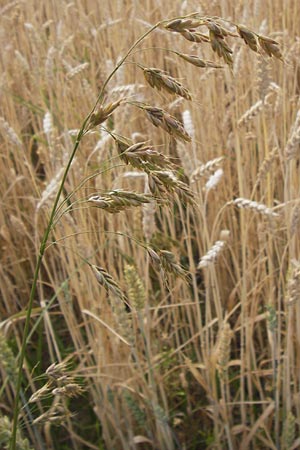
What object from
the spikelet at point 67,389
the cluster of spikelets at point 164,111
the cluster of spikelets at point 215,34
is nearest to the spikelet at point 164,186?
the cluster of spikelets at point 164,111

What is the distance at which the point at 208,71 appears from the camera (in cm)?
133

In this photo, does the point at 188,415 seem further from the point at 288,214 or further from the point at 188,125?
the point at 188,125

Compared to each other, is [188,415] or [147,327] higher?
[147,327]

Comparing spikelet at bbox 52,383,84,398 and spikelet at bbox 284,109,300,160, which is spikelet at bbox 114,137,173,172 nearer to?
spikelet at bbox 52,383,84,398

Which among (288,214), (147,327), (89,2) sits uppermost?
(89,2)

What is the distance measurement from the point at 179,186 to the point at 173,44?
0.89 meters

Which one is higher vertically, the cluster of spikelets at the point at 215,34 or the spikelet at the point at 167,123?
the cluster of spikelets at the point at 215,34

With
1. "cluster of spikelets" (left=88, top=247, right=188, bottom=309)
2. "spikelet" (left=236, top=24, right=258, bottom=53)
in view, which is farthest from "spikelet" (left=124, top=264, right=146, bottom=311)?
"spikelet" (left=236, top=24, right=258, bottom=53)

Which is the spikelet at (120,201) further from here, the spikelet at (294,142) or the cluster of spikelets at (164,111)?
the spikelet at (294,142)

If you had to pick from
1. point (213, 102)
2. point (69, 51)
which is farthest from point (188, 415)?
point (69, 51)

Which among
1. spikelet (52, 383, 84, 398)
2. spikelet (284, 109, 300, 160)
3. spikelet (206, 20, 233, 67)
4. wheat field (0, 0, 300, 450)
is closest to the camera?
spikelet (206, 20, 233, 67)

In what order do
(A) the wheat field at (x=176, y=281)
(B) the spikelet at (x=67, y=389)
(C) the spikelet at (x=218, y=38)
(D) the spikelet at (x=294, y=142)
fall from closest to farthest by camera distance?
(C) the spikelet at (x=218, y=38) < (B) the spikelet at (x=67, y=389) < (D) the spikelet at (x=294, y=142) < (A) the wheat field at (x=176, y=281)

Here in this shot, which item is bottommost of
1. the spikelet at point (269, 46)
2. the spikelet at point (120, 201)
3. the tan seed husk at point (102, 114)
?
the spikelet at point (120, 201)

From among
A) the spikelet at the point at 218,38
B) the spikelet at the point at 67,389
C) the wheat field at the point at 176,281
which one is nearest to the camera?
the spikelet at the point at 218,38
